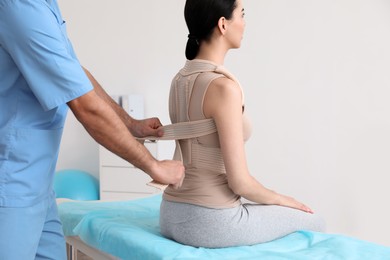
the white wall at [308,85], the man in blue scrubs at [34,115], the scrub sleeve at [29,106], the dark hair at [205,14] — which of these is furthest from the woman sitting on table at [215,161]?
the white wall at [308,85]

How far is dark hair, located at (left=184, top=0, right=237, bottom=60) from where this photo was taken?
1901 millimetres

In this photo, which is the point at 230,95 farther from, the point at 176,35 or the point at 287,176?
the point at 176,35

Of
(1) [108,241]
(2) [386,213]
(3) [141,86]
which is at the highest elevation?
(3) [141,86]

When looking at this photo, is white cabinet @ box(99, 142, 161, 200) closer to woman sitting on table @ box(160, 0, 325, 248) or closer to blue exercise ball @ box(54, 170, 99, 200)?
blue exercise ball @ box(54, 170, 99, 200)

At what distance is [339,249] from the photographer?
177 centimetres

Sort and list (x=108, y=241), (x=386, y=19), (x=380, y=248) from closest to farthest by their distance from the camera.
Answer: (x=380, y=248) < (x=108, y=241) < (x=386, y=19)

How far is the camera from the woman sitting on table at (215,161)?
1.82 metres

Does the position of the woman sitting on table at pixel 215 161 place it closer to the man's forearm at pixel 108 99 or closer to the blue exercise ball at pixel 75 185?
the man's forearm at pixel 108 99

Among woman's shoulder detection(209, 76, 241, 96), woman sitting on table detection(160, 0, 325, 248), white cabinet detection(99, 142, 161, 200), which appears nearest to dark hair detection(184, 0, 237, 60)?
woman sitting on table detection(160, 0, 325, 248)

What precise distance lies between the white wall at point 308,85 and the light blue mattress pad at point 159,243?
2.07 metres

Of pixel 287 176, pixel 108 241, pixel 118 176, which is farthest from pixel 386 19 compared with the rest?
pixel 108 241

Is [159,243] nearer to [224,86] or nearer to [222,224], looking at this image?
[222,224]

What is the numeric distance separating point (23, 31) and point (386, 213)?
10.5ft

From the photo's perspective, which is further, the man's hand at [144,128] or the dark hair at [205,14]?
the man's hand at [144,128]
